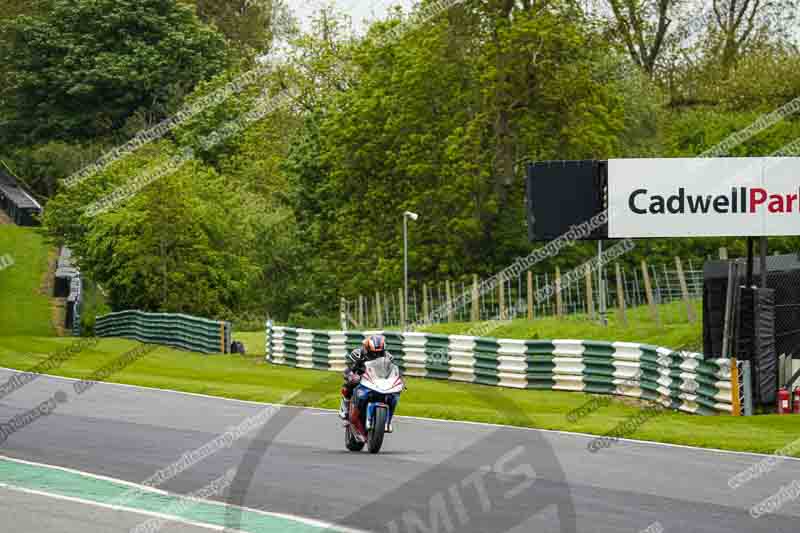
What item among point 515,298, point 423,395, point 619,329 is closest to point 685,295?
point 619,329

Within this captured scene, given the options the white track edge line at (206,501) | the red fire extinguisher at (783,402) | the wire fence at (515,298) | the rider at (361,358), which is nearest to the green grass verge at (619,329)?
the wire fence at (515,298)

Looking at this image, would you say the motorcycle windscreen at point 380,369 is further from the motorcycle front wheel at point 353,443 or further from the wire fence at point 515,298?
the wire fence at point 515,298

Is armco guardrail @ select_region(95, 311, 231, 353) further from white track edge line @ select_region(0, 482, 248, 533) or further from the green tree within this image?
the green tree

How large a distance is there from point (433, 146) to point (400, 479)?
4319cm

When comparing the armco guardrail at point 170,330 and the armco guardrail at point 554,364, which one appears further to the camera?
the armco guardrail at point 170,330

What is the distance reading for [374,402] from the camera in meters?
17.3

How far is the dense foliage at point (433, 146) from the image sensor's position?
2152 inches

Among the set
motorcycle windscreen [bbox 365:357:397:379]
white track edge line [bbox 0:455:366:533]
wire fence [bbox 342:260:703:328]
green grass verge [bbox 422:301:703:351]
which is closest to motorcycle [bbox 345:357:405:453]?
motorcycle windscreen [bbox 365:357:397:379]

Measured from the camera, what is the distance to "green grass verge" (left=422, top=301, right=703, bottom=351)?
32.7 m

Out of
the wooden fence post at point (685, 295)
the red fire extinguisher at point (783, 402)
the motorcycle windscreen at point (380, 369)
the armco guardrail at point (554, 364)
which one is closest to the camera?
the motorcycle windscreen at point (380, 369)

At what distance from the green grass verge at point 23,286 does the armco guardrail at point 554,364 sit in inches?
836

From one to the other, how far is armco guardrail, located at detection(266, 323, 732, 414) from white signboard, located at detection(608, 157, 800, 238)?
2.24 meters

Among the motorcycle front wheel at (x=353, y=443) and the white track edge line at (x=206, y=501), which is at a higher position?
the white track edge line at (x=206, y=501)

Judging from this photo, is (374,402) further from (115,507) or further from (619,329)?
(619,329)
